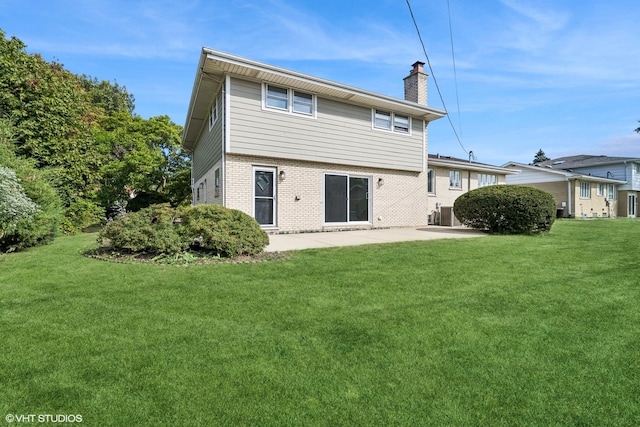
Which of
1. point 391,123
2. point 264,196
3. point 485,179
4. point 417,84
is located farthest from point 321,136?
point 485,179

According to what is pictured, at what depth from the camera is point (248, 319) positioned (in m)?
3.43

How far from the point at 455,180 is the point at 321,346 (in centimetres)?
1667

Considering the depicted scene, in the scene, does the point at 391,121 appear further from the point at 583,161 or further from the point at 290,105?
the point at 583,161

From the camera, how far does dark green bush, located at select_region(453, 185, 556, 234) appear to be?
34.3 ft

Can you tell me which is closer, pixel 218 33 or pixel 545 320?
pixel 545 320

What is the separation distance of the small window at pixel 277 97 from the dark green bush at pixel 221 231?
464cm

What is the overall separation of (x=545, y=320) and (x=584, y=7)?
8779mm

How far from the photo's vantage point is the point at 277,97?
10.4 metres

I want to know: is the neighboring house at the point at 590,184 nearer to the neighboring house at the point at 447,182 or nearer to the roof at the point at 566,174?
the roof at the point at 566,174

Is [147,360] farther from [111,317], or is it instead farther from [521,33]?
[521,33]

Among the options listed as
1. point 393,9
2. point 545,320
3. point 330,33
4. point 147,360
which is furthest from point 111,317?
point 330,33

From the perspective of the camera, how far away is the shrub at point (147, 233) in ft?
20.7

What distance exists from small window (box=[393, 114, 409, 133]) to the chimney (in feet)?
4.26

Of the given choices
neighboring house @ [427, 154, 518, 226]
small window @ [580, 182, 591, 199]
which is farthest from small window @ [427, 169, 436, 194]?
small window @ [580, 182, 591, 199]
